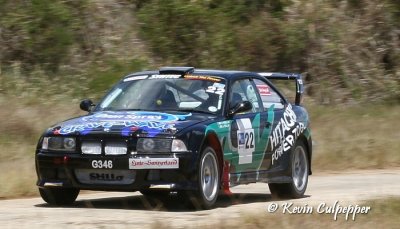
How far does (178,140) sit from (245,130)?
5.00 ft

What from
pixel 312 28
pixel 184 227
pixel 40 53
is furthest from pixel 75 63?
pixel 184 227

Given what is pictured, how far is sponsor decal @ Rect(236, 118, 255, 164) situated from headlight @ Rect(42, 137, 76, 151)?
1959 millimetres

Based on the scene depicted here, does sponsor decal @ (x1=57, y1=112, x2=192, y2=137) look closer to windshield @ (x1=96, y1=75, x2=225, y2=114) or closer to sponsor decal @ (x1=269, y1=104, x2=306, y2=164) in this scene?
windshield @ (x1=96, y1=75, x2=225, y2=114)

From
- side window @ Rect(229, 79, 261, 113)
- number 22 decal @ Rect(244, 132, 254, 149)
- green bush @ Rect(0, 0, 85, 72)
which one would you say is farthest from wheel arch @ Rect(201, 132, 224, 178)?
green bush @ Rect(0, 0, 85, 72)

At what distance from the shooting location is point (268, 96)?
12.8 metres

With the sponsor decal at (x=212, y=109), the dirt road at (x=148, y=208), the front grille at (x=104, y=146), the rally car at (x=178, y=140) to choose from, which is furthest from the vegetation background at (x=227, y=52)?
the front grille at (x=104, y=146)

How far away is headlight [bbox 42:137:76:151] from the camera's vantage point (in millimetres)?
10609

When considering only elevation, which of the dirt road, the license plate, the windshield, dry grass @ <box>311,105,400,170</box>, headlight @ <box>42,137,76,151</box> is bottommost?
dry grass @ <box>311,105,400,170</box>

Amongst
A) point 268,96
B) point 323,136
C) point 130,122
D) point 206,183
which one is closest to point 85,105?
point 130,122

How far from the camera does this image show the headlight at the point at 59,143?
34.8 ft

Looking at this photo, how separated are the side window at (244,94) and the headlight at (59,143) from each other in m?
2.00

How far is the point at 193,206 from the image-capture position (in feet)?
35.4

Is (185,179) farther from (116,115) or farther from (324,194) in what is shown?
(324,194)

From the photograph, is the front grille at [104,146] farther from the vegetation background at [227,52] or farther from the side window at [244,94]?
the vegetation background at [227,52]
